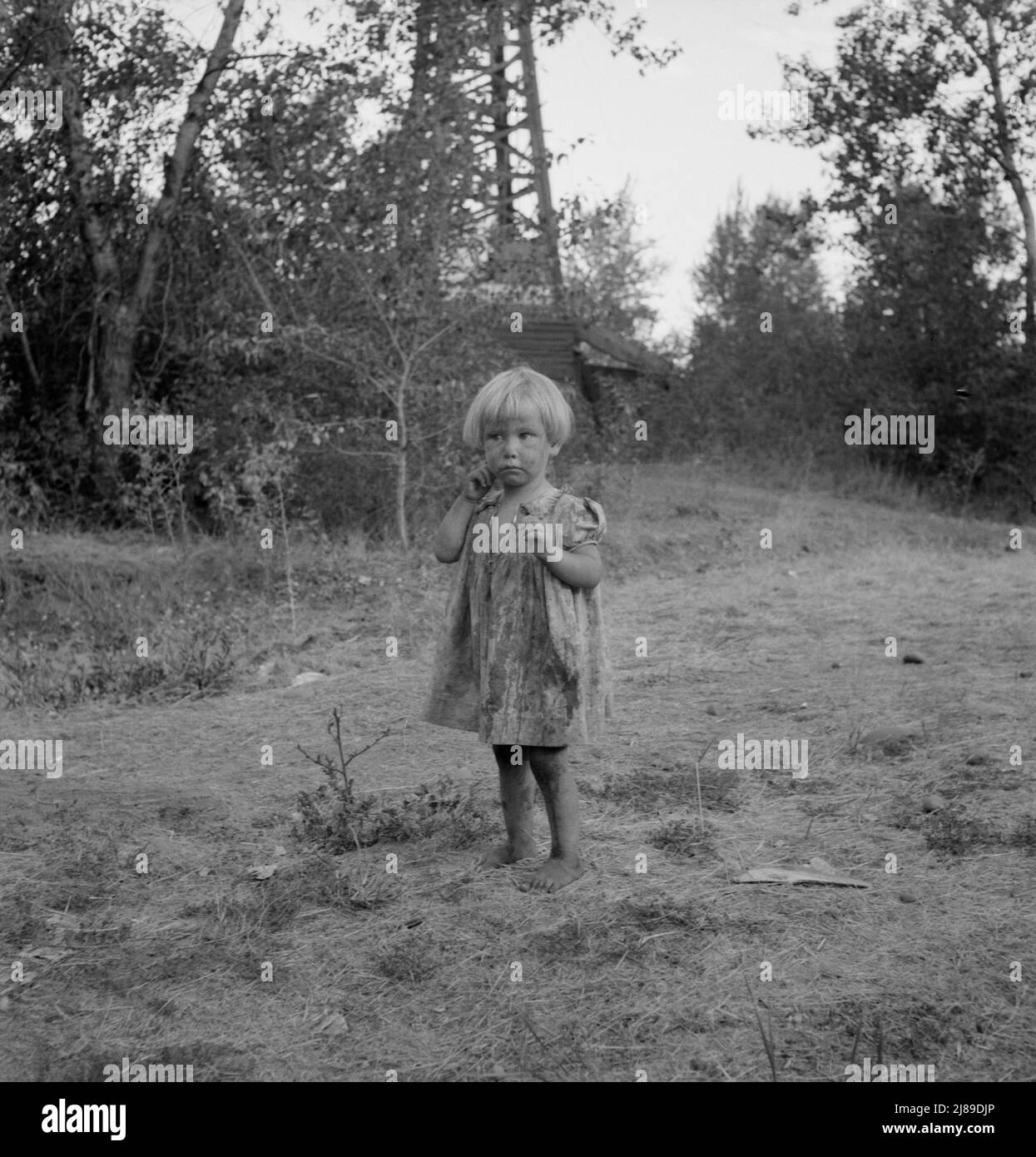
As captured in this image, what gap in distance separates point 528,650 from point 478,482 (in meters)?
0.55

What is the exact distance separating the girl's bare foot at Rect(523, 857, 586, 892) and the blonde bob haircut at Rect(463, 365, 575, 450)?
52.3 inches

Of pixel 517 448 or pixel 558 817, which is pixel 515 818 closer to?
pixel 558 817

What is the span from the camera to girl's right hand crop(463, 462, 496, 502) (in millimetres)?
4383

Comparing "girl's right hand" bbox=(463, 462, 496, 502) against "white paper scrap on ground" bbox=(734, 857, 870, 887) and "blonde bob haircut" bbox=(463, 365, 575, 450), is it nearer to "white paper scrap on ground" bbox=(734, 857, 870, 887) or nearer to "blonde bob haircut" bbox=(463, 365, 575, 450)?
"blonde bob haircut" bbox=(463, 365, 575, 450)

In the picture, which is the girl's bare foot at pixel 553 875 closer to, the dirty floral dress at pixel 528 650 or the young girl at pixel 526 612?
the young girl at pixel 526 612

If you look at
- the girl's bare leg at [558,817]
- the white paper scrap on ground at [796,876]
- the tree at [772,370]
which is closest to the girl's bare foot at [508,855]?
the girl's bare leg at [558,817]

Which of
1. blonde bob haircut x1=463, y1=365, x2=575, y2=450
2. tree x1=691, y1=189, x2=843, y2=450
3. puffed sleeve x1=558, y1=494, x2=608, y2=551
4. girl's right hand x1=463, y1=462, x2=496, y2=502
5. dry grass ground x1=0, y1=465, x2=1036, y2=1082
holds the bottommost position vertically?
dry grass ground x1=0, y1=465, x2=1036, y2=1082

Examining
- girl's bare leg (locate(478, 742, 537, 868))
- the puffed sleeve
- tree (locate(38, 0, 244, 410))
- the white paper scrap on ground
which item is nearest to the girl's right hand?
the puffed sleeve

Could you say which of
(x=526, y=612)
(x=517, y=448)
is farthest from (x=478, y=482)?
(x=526, y=612)

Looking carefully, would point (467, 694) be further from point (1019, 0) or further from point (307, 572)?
point (1019, 0)

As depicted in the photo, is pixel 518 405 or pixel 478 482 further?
pixel 478 482

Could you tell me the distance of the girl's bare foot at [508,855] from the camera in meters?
4.59

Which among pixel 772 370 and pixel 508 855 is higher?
pixel 772 370

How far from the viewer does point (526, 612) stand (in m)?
4.34
